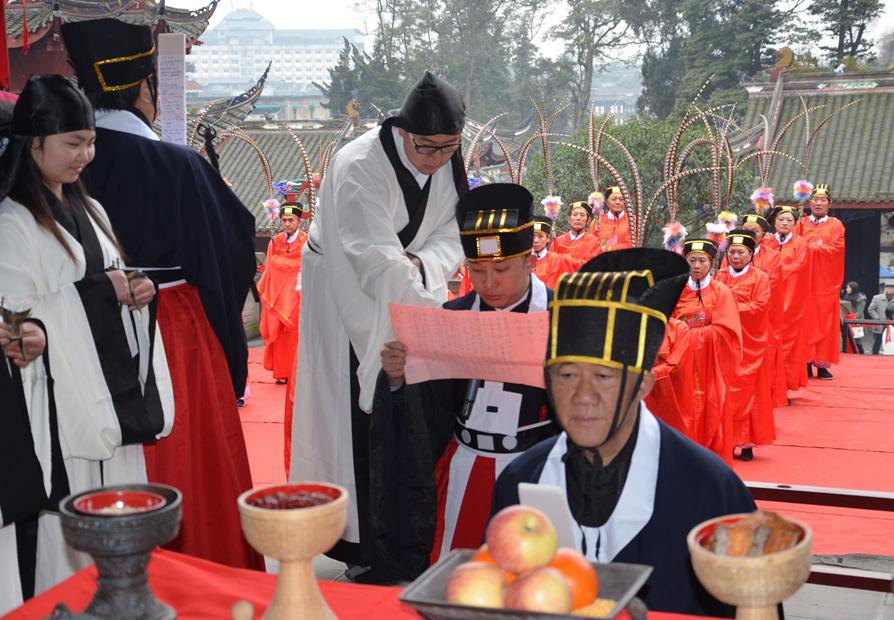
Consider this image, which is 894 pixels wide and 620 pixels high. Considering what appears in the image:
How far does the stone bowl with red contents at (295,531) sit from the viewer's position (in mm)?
1236

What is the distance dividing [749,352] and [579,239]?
3.76 m

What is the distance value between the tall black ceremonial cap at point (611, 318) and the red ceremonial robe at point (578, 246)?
849cm

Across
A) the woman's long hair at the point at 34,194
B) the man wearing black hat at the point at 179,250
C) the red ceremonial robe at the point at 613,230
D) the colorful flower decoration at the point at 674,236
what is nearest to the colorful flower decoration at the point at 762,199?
the red ceremonial robe at the point at 613,230

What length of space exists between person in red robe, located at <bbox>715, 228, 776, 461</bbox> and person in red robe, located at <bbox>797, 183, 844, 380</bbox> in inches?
102

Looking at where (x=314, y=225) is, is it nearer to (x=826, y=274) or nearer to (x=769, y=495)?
(x=769, y=495)

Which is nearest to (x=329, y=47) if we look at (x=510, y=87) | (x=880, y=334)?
(x=510, y=87)

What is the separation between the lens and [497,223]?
8.61 feet

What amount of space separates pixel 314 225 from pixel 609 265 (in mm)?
1671

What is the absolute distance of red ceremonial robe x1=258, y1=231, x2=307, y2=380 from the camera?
8977 mm

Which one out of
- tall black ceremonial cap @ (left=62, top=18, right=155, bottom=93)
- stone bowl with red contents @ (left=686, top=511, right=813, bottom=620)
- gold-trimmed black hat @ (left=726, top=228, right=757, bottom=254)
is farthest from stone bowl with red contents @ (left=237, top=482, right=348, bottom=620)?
gold-trimmed black hat @ (left=726, top=228, right=757, bottom=254)

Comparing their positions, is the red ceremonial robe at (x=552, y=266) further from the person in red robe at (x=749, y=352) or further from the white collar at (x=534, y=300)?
the white collar at (x=534, y=300)

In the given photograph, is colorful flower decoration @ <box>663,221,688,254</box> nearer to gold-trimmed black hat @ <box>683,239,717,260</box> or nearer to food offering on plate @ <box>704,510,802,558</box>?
gold-trimmed black hat @ <box>683,239,717,260</box>

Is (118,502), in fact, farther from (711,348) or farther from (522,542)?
(711,348)

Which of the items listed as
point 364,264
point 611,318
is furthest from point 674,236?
point 611,318
